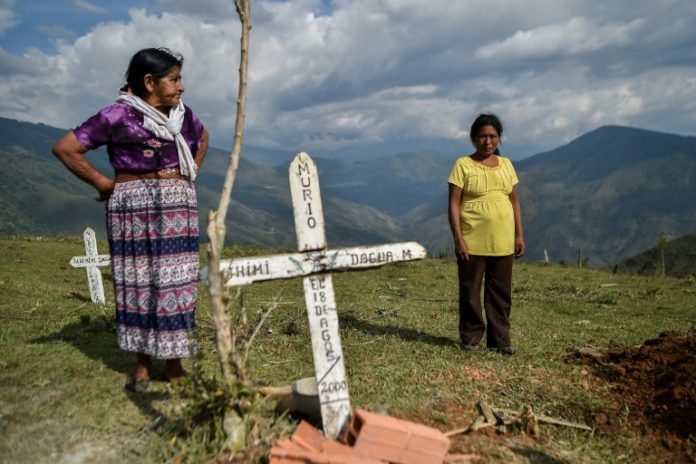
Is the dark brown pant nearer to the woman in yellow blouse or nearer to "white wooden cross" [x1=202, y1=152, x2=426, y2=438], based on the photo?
the woman in yellow blouse

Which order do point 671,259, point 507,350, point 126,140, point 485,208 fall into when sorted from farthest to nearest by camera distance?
point 671,259, point 507,350, point 485,208, point 126,140

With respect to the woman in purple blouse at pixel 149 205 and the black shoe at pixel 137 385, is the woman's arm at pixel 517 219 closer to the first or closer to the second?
the woman in purple blouse at pixel 149 205

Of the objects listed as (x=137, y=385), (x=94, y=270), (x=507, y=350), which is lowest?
(x=507, y=350)

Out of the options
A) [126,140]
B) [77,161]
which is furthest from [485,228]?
[77,161]

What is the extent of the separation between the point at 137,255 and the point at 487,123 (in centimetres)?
411

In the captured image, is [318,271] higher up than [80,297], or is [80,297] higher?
[318,271]

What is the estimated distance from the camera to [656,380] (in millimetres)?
5566

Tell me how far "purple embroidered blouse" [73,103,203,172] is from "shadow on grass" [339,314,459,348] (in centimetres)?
407

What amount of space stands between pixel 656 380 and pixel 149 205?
17.7ft

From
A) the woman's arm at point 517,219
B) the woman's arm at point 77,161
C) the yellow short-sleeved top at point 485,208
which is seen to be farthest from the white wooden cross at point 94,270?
the woman's arm at point 517,219

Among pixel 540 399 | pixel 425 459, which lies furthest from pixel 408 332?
pixel 425 459

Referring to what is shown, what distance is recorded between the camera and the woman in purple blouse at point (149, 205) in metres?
4.38

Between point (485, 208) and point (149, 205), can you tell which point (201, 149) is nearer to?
point (149, 205)

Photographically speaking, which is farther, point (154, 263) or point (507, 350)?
point (507, 350)
